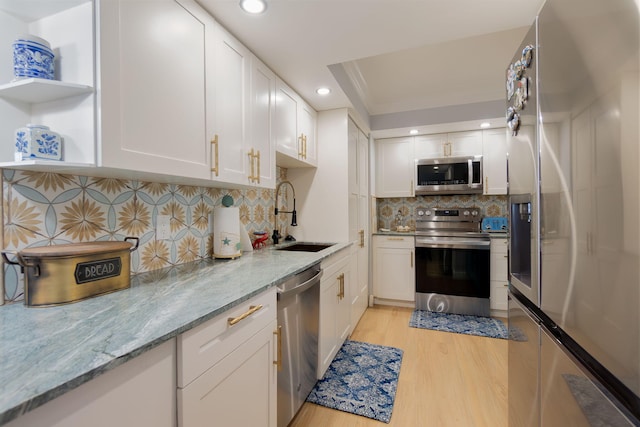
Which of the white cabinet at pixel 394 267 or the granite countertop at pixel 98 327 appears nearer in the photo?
the granite countertop at pixel 98 327

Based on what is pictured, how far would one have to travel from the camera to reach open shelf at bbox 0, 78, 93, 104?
2.73 ft

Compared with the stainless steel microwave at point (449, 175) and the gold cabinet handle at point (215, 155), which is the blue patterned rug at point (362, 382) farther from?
the stainless steel microwave at point (449, 175)

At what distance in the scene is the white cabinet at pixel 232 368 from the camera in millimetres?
793

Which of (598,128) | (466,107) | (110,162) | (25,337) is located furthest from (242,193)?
(466,107)

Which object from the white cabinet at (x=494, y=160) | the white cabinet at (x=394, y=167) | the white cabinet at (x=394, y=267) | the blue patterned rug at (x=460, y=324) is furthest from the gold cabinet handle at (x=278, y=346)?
the white cabinet at (x=494, y=160)

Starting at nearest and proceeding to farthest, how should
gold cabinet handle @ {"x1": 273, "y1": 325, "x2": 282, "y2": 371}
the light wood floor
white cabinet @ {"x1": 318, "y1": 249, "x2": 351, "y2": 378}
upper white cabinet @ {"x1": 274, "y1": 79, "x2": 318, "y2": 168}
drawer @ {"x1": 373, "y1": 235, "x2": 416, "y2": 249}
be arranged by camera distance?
1. gold cabinet handle @ {"x1": 273, "y1": 325, "x2": 282, "y2": 371}
2. the light wood floor
3. white cabinet @ {"x1": 318, "y1": 249, "x2": 351, "y2": 378}
4. upper white cabinet @ {"x1": 274, "y1": 79, "x2": 318, "y2": 168}
5. drawer @ {"x1": 373, "y1": 235, "x2": 416, "y2": 249}

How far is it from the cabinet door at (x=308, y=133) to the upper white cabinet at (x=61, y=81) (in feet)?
5.04

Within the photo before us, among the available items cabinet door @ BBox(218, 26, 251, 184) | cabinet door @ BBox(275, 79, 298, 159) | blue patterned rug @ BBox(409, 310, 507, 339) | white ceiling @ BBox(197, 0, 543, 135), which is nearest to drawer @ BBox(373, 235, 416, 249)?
blue patterned rug @ BBox(409, 310, 507, 339)

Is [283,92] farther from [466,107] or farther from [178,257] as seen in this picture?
[466,107]

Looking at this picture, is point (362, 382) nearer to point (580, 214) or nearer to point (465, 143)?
point (580, 214)

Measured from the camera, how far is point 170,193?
1.50 m

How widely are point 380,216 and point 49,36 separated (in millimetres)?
3655

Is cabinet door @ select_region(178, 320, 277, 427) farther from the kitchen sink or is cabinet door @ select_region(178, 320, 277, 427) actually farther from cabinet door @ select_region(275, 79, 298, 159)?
cabinet door @ select_region(275, 79, 298, 159)

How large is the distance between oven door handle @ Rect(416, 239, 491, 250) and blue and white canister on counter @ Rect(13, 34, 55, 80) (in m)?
3.26
